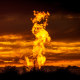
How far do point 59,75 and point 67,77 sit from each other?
2.05m

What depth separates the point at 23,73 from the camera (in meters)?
76.2

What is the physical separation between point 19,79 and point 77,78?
48.1ft

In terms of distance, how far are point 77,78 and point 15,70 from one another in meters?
18.9

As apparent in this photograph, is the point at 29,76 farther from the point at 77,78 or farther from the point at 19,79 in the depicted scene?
the point at 77,78

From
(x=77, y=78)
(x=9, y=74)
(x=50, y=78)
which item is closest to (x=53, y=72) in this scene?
(x=50, y=78)

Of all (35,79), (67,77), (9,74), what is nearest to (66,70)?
(67,77)

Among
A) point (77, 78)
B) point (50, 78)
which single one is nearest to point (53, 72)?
point (50, 78)

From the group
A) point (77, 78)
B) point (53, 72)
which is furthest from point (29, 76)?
point (77, 78)

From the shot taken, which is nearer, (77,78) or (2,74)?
(77,78)

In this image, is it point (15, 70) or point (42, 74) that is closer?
point (42, 74)

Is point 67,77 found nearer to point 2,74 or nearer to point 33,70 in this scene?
point 33,70

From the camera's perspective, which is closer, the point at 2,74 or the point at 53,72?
the point at 53,72

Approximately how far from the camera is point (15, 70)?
3147 inches

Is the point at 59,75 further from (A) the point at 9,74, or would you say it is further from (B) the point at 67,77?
(A) the point at 9,74
